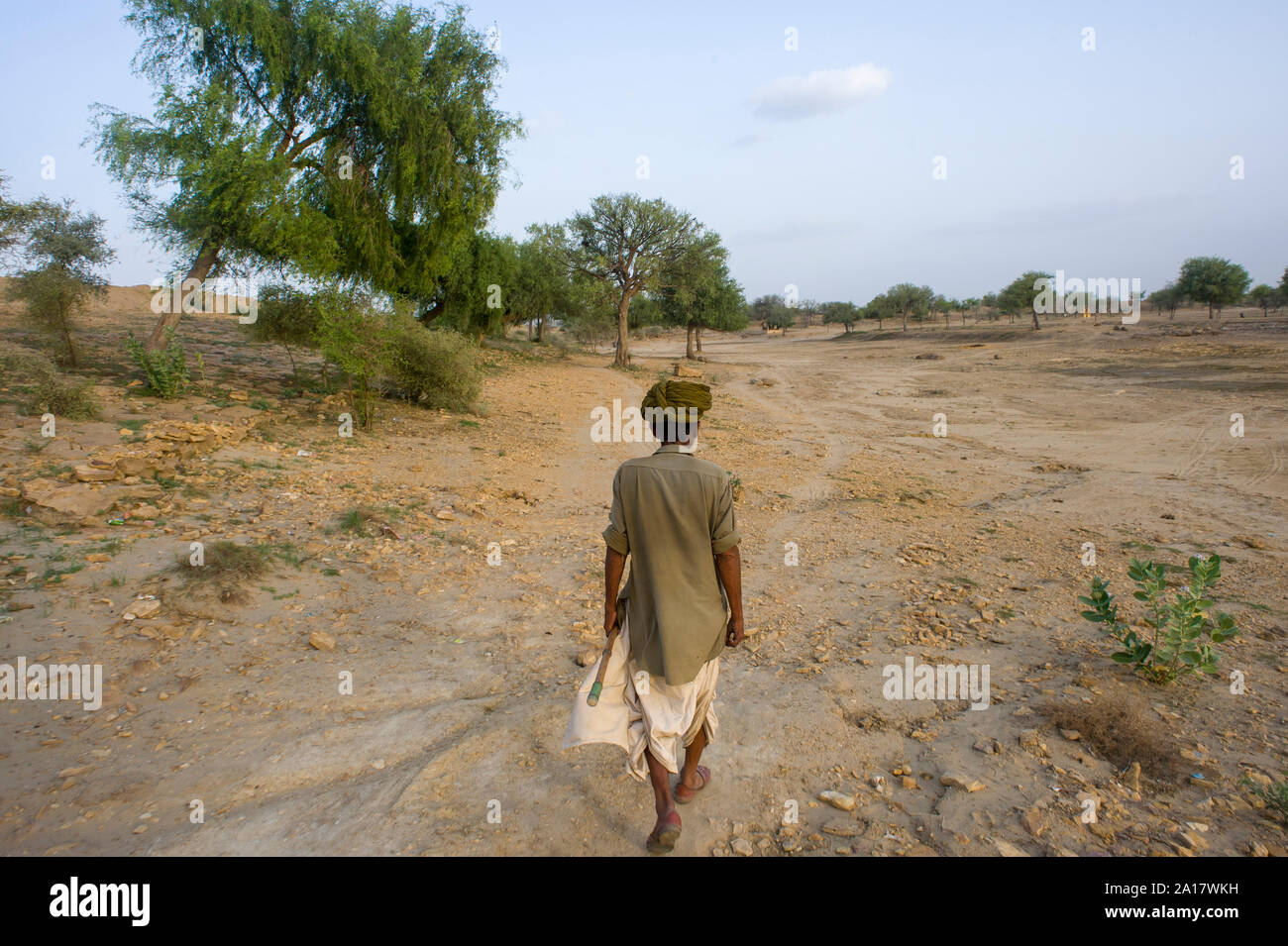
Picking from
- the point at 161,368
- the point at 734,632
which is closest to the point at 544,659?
the point at 734,632

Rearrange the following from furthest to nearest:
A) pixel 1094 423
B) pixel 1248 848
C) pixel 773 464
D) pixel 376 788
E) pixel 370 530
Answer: pixel 1094 423
pixel 773 464
pixel 370 530
pixel 376 788
pixel 1248 848

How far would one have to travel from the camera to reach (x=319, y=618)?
5.18m

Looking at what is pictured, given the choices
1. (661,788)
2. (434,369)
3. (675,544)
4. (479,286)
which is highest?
(479,286)

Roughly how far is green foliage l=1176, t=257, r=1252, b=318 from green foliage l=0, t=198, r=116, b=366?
181 feet

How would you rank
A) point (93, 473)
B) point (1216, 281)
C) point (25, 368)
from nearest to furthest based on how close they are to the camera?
1. point (93, 473)
2. point (25, 368)
3. point (1216, 281)

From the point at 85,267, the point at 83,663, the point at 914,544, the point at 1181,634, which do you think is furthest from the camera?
the point at 85,267

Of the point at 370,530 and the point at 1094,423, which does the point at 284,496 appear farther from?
the point at 1094,423

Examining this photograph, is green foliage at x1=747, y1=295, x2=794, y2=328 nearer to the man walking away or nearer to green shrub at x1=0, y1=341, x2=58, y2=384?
green shrub at x1=0, y1=341, x2=58, y2=384

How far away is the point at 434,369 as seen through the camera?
42.4ft

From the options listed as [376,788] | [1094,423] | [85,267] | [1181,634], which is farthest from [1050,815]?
[85,267]

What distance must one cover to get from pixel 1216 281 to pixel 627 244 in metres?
38.4

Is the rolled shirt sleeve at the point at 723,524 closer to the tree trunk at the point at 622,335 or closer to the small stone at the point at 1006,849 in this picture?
the small stone at the point at 1006,849

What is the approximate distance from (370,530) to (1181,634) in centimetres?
648

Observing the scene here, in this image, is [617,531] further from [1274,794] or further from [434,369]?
[434,369]
